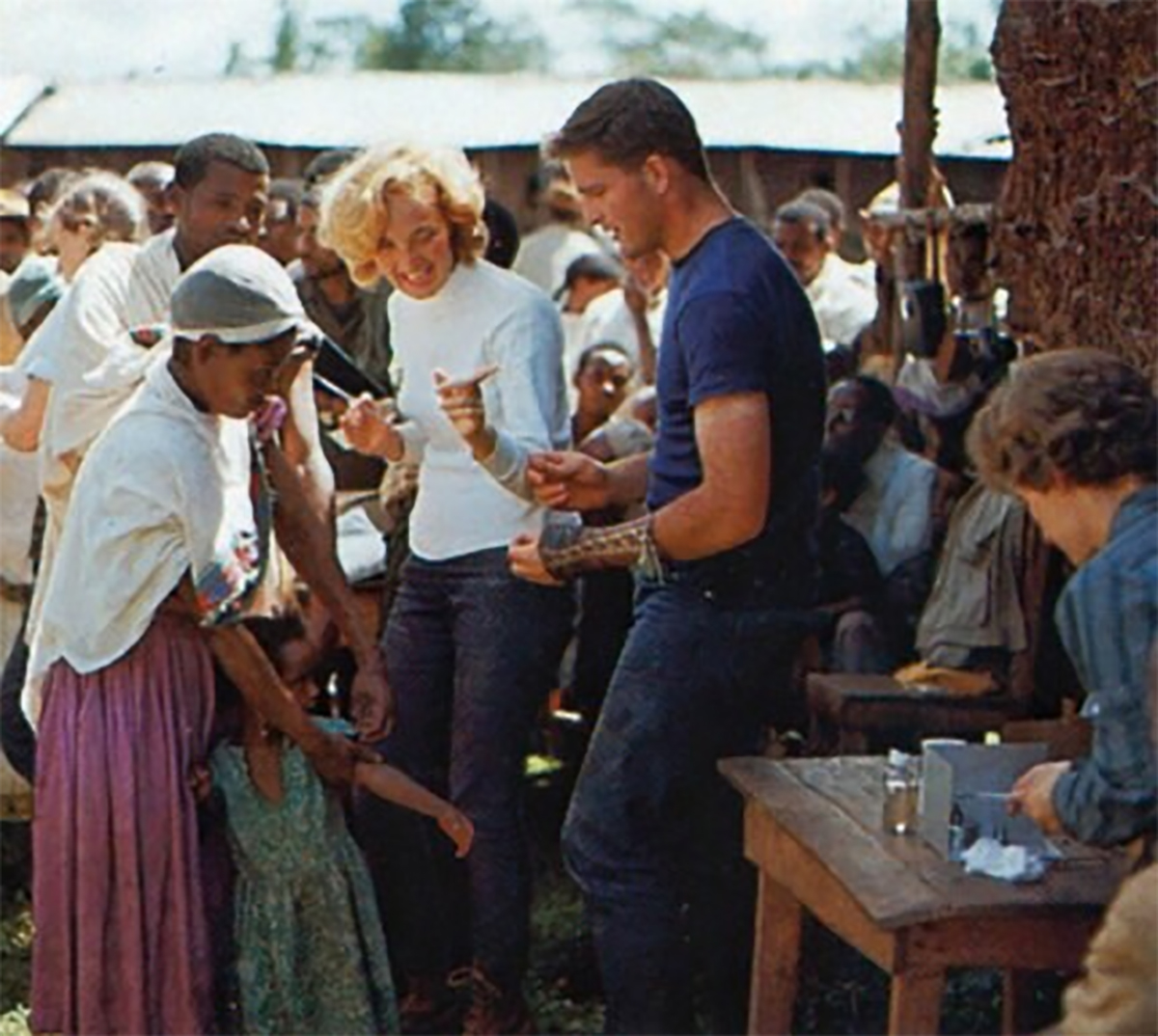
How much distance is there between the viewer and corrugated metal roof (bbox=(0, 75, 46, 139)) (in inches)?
680

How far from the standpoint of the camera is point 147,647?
15.0 feet

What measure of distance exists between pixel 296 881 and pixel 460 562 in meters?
0.94

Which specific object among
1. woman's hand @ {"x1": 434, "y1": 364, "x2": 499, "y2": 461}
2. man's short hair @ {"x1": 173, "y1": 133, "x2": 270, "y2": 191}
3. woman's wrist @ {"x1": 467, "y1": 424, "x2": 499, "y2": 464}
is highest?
man's short hair @ {"x1": 173, "y1": 133, "x2": 270, "y2": 191}

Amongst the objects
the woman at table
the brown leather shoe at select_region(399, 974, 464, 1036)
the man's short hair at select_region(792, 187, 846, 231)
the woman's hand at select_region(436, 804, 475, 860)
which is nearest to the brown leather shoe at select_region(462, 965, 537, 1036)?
the woman at table

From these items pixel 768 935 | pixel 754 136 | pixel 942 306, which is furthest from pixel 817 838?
pixel 754 136

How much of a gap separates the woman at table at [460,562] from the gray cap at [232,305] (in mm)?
778

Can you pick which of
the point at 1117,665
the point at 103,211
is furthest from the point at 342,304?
the point at 1117,665

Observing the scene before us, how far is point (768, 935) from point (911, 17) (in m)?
4.99

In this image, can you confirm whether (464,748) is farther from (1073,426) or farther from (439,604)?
(1073,426)

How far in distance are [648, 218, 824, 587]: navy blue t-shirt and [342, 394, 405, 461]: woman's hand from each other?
3.16 ft

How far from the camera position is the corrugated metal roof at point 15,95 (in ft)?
56.6

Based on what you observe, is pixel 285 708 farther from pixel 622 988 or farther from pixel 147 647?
pixel 622 988

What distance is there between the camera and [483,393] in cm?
551

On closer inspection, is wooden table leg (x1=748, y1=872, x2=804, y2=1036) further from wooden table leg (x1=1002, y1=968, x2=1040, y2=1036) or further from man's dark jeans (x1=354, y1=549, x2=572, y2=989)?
man's dark jeans (x1=354, y1=549, x2=572, y2=989)
